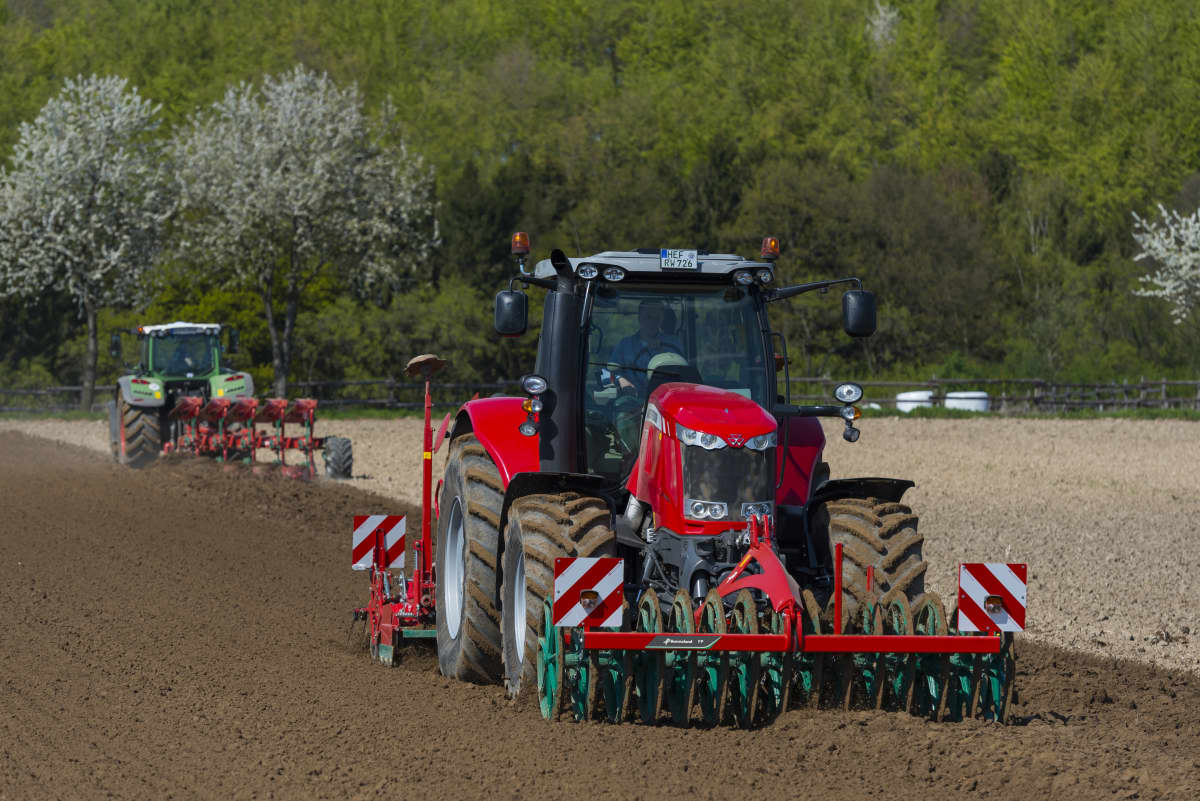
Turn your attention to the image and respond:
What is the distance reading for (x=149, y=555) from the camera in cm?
1306

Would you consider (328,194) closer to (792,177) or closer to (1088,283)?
(792,177)

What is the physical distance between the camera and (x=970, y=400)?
139 ft

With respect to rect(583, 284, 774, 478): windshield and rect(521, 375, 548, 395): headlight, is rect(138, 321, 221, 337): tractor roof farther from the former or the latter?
rect(521, 375, 548, 395): headlight

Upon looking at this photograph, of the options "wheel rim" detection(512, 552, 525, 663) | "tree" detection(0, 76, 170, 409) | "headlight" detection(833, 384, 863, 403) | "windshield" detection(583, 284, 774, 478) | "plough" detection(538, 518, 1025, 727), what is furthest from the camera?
"tree" detection(0, 76, 170, 409)

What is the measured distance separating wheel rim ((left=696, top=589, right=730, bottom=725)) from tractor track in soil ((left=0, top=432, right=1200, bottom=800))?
14 centimetres

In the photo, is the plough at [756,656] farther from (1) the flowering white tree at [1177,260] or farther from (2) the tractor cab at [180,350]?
(1) the flowering white tree at [1177,260]

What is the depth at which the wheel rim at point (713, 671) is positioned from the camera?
20.5ft

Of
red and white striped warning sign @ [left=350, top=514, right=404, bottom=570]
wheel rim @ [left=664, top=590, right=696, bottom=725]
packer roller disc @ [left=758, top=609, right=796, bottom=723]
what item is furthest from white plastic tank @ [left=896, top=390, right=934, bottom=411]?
wheel rim @ [left=664, top=590, right=696, bottom=725]

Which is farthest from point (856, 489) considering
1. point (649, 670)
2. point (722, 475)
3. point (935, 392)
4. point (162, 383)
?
point (935, 392)

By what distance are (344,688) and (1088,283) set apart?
164 ft

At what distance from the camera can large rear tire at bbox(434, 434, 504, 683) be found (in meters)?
7.54

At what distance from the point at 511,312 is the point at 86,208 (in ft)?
134

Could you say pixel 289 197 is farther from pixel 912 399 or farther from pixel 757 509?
pixel 757 509

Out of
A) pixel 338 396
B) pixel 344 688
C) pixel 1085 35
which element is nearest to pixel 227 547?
pixel 344 688
